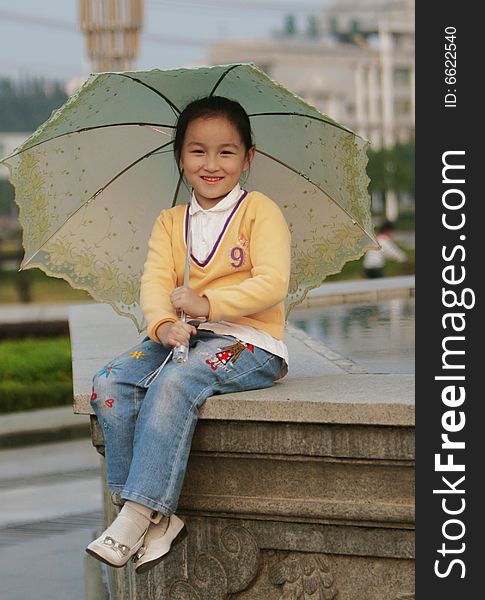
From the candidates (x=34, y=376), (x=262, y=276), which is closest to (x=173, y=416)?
(x=262, y=276)

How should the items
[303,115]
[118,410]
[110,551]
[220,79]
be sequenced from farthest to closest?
[303,115] → [220,79] → [118,410] → [110,551]

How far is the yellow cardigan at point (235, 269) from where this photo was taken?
132 inches

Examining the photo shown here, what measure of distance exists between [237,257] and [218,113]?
0.41 metres

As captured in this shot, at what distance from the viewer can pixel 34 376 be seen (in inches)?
394

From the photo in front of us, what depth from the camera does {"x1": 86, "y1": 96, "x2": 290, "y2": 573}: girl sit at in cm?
308

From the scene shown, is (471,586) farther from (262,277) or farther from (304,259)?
(304,259)

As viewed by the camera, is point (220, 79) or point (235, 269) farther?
point (220, 79)

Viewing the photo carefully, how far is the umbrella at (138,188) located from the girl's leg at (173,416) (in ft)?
2.02

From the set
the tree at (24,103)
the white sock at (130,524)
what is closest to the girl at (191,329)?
the white sock at (130,524)

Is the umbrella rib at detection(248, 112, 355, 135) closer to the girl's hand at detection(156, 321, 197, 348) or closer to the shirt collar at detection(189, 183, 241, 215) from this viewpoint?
the shirt collar at detection(189, 183, 241, 215)

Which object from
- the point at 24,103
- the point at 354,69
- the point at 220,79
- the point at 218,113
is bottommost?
the point at 218,113

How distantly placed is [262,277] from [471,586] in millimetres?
976

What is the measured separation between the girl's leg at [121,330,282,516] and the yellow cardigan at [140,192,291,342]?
138 mm

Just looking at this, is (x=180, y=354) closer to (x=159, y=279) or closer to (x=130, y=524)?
(x=159, y=279)
